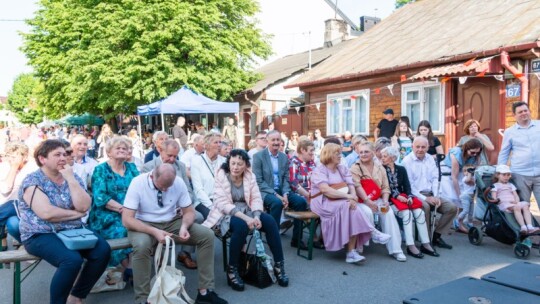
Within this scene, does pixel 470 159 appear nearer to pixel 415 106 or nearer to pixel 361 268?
pixel 361 268

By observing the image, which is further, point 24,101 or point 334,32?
point 24,101

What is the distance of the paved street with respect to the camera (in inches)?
178

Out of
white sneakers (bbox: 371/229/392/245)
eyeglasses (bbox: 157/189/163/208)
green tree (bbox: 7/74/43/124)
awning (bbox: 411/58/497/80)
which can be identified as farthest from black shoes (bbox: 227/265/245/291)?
green tree (bbox: 7/74/43/124)

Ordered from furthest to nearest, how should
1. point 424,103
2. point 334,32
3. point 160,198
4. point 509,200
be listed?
point 334,32, point 424,103, point 509,200, point 160,198

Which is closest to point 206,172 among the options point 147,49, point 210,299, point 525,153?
point 210,299

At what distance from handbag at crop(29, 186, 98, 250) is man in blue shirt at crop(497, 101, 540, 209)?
5347mm

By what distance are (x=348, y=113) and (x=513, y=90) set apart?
6.49m

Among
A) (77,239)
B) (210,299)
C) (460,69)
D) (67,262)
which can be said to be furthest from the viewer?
(460,69)

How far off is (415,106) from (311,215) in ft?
28.0

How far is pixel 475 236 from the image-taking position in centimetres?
641

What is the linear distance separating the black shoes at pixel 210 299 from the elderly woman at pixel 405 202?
273 centimetres

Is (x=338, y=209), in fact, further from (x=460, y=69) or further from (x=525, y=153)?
(x=460, y=69)

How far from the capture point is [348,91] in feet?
51.2

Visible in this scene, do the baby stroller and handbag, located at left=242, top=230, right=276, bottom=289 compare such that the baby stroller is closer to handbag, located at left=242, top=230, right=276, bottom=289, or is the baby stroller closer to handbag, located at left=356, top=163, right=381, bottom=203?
handbag, located at left=356, top=163, right=381, bottom=203
